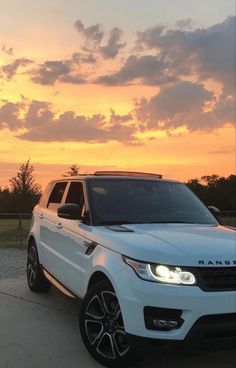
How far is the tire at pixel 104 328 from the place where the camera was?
15.4 ft

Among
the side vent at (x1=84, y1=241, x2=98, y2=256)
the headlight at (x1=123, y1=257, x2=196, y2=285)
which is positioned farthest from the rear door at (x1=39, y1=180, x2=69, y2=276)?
the headlight at (x1=123, y1=257, x2=196, y2=285)

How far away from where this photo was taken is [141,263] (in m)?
4.48

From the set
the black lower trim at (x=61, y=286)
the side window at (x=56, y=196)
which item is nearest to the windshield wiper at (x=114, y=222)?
the black lower trim at (x=61, y=286)

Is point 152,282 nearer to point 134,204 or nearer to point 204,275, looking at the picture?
point 204,275

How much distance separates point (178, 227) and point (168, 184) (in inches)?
51.3

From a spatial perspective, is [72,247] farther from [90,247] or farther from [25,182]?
[25,182]

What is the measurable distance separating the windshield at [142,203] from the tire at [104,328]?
3.16 ft

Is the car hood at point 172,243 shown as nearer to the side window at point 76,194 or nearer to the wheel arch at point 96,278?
the wheel arch at point 96,278

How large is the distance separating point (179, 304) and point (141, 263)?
47cm

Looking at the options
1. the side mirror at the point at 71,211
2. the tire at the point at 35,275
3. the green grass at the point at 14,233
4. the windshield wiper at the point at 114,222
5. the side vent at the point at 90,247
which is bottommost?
the green grass at the point at 14,233

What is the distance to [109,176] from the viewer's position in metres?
6.61

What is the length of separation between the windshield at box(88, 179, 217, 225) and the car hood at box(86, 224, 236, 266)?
0.33m

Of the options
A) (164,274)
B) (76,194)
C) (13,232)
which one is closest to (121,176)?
(76,194)

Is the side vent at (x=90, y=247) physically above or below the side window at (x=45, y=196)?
below
